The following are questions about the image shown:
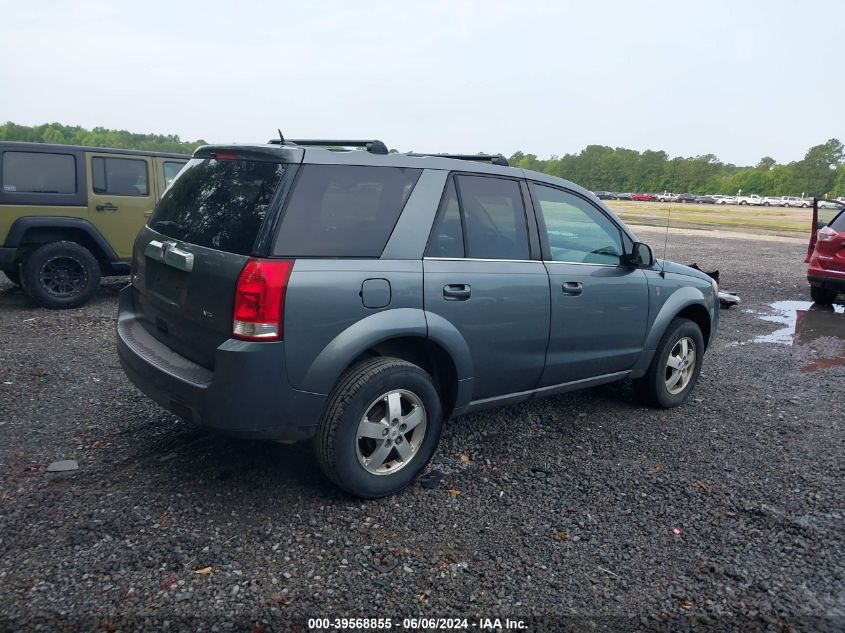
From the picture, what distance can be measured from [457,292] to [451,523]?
1234mm

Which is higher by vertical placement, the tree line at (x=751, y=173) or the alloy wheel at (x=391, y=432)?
the tree line at (x=751, y=173)

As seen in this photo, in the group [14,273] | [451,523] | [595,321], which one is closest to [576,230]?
[595,321]

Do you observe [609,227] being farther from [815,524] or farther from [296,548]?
[296,548]

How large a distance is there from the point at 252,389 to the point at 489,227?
1.76 meters

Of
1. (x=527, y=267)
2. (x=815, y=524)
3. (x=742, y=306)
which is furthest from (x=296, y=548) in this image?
(x=742, y=306)

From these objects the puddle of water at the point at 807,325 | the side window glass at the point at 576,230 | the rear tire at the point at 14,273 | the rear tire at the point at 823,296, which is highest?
the side window glass at the point at 576,230

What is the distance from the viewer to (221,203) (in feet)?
11.8

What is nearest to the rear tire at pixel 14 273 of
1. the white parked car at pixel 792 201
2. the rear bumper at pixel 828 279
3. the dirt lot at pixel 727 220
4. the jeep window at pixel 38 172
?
the jeep window at pixel 38 172

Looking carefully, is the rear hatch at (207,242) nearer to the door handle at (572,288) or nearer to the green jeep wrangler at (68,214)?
the door handle at (572,288)

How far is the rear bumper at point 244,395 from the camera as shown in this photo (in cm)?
319

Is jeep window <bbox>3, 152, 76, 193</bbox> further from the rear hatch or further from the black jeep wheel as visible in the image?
the rear hatch

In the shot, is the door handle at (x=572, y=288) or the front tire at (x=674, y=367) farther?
the front tire at (x=674, y=367)

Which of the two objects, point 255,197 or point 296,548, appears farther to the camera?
point 255,197

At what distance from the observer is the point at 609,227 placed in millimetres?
4914
